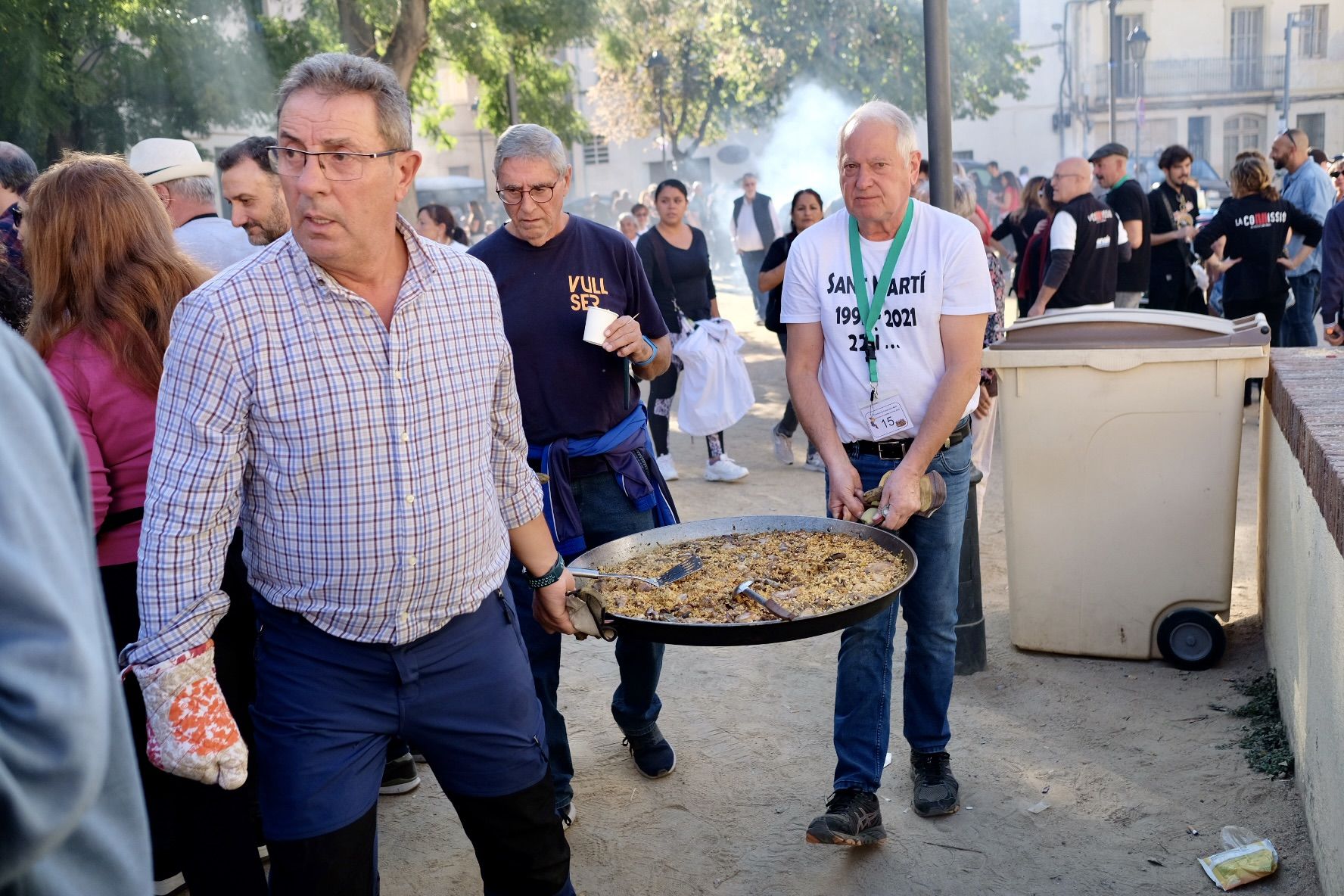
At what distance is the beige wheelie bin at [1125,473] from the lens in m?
4.68

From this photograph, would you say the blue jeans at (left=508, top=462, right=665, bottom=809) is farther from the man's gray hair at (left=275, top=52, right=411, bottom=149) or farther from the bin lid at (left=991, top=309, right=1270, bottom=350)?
the bin lid at (left=991, top=309, right=1270, bottom=350)

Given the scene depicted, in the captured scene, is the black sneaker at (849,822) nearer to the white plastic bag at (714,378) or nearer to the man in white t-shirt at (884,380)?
the man in white t-shirt at (884,380)

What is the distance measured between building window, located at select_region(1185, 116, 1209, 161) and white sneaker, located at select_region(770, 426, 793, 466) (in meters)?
45.5

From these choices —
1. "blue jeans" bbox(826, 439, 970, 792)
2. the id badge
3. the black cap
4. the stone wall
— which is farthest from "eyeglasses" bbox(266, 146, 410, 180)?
the black cap

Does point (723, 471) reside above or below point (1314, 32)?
below

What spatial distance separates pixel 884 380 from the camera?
3.59m

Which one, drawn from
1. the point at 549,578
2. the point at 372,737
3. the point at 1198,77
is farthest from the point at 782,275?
the point at 1198,77

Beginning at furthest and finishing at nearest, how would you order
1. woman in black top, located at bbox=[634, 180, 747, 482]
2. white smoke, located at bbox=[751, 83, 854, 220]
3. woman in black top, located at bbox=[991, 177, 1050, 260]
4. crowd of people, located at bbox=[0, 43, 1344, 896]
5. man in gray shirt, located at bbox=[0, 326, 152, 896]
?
1. white smoke, located at bbox=[751, 83, 854, 220]
2. woman in black top, located at bbox=[991, 177, 1050, 260]
3. woman in black top, located at bbox=[634, 180, 747, 482]
4. crowd of people, located at bbox=[0, 43, 1344, 896]
5. man in gray shirt, located at bbox=[0, 326, 152, 896]

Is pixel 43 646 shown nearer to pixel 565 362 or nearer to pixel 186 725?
pixel 186 725

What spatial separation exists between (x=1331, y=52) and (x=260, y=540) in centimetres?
5459

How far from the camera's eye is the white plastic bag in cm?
835

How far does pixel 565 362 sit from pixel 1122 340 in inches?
94.5

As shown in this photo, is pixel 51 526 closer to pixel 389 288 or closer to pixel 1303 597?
pixel 389 288

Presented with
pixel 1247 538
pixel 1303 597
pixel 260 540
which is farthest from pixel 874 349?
pixel 1247 538
